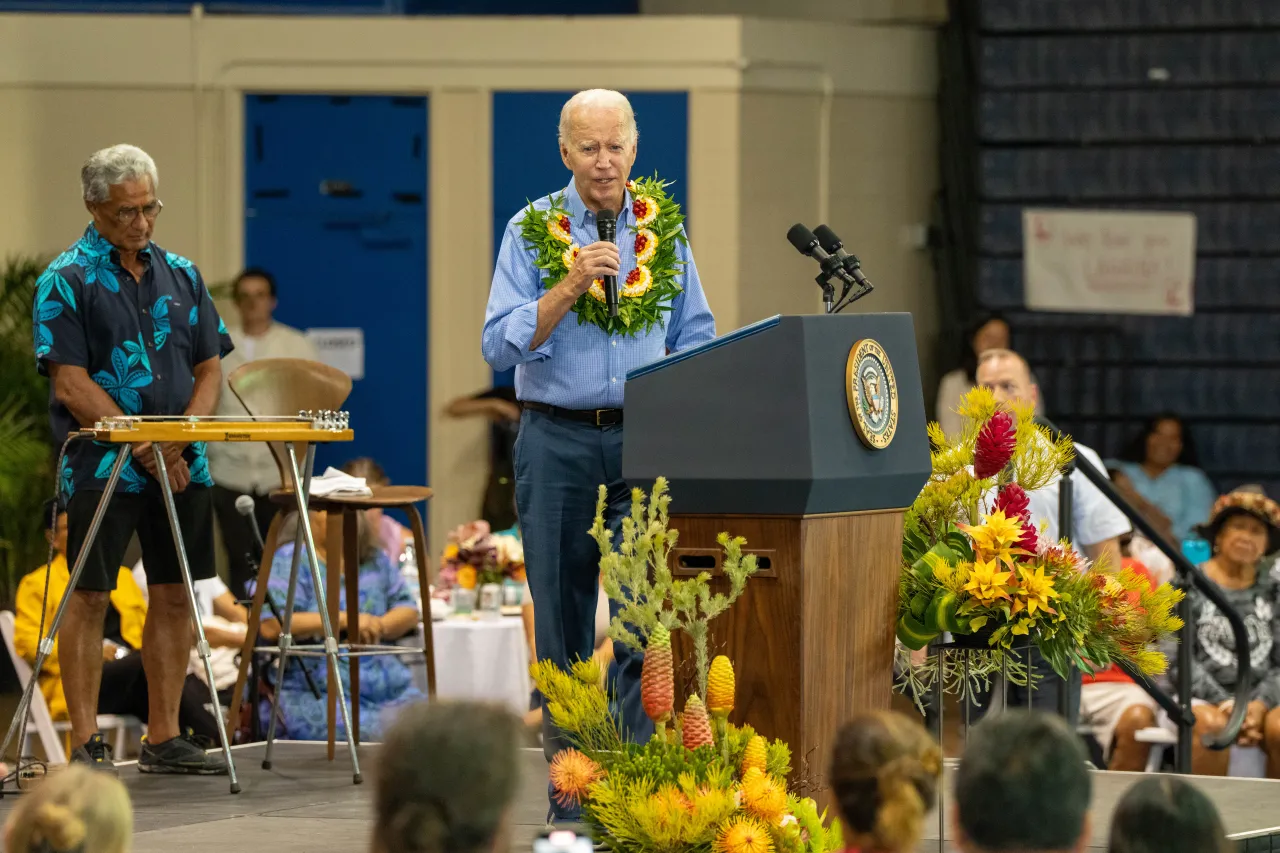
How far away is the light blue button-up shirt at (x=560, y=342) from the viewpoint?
11.4 feet

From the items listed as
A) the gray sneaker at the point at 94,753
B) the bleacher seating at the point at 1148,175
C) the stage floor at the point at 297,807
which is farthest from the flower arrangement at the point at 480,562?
the bleacher seating at the point at 1148,175

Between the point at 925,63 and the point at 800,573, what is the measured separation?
6.78 m

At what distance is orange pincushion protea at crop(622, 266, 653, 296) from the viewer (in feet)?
11.8

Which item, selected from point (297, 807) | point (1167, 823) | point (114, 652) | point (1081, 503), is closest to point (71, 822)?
point (1167, 823)

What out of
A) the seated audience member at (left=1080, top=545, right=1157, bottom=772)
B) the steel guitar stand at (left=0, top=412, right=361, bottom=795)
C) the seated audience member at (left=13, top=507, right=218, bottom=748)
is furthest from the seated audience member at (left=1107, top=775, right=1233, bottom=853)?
the seated audience member at (left=13, top=507, right=218, bottom=748)

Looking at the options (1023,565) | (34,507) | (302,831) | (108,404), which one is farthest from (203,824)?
(34,507)

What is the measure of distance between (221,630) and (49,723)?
0.66m

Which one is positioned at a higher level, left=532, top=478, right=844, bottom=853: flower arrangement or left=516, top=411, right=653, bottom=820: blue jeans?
left=516, top=411, right=653, bottom=820: blue jeans

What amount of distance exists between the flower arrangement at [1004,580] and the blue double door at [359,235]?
5.75 meters

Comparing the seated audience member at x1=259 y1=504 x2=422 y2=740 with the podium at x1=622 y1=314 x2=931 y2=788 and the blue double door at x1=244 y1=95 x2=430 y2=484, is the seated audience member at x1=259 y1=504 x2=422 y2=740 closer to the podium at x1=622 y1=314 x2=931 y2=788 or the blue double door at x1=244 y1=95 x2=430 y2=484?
the podium at x1=622 y1=314 x2=931 y2=788

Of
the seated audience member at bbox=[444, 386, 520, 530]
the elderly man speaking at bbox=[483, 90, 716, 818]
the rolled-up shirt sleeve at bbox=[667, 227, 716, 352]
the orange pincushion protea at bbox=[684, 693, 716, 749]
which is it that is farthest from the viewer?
the seated audience member at bbox=[444, 386, 520, 530]

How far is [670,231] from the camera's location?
12.0ft

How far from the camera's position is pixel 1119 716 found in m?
6.09

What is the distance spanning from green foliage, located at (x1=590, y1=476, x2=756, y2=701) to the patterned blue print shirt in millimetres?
1747
